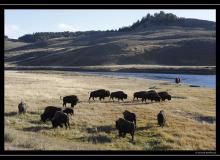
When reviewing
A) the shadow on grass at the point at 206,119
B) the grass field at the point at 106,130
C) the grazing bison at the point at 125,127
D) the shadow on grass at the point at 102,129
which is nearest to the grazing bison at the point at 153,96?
the grass field at the point at 106,130

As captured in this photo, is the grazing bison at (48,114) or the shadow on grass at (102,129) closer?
the shadow on grass at (102,129)

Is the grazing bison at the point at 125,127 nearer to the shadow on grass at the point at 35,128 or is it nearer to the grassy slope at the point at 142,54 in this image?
the shadow on grass at the point at 35,128

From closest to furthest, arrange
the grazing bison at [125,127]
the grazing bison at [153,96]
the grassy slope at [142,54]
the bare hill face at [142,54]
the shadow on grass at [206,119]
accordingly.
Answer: the grazing bison at [125,127] < the shadow on grass at [206,119] < the grazing bison at [153,96] < the bare hill face at [142,54] < the grassy slope at [142,54]

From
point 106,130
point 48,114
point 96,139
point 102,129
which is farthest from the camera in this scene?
point 48,114

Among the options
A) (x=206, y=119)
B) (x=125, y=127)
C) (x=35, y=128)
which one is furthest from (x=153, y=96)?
(x=35, y=128)

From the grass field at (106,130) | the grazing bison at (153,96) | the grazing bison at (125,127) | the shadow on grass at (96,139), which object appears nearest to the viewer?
the grass field at (106,130)

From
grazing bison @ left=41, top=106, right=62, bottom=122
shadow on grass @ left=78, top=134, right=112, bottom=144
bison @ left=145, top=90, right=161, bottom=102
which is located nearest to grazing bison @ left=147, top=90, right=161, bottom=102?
bison @ left=145, top=90, right=161, bottom=102

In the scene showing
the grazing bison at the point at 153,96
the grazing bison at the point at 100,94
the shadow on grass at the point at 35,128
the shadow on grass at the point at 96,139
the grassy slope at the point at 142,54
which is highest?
the shadow on grass at the point at 35,128

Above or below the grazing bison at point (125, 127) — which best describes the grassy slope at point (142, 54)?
below

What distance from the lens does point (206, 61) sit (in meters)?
147

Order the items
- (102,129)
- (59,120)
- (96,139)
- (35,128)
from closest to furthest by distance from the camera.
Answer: (96,139)
(35,128)
(59,120)
(102,129)

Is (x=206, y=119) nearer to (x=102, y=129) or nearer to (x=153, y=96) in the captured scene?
(x=153, y=96)

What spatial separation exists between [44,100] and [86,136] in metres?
15.2
